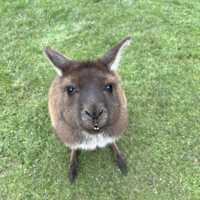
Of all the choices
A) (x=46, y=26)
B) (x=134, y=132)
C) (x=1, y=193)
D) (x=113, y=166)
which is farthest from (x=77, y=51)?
(x=1, y=193)

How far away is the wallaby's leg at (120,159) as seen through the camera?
392 centimetres

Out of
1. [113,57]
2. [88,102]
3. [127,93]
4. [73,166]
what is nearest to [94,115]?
[88,102]

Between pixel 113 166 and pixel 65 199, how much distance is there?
599 mm

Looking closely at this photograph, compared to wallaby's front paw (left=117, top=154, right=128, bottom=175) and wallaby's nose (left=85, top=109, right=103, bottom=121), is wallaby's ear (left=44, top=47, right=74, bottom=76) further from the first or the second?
wallaby's front paw (left=117, top=154, right=128, bottom=175)

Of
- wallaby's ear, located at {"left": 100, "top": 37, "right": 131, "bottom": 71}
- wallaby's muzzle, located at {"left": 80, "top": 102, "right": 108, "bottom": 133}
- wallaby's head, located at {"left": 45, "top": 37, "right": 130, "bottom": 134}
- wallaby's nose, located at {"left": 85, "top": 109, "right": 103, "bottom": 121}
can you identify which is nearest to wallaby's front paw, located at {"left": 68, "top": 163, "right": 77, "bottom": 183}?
wallaby's head, located at {"left": 45, "top": 37, "right": 130, "bottom": 134}

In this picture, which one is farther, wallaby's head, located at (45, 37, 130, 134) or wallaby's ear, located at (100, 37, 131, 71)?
wallaby's ear, located at (100, 37, 131, 71)

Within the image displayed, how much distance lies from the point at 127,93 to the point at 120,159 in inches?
39.0

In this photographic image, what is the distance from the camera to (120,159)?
395cm

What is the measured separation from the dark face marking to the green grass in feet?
2.46

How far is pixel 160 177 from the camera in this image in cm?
388

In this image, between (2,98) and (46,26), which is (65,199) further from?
(46,26)

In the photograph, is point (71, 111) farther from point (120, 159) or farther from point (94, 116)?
point (120, 159)

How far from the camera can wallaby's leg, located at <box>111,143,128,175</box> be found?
12.9 feet

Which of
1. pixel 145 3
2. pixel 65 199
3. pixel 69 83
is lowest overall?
pixel 65 199
